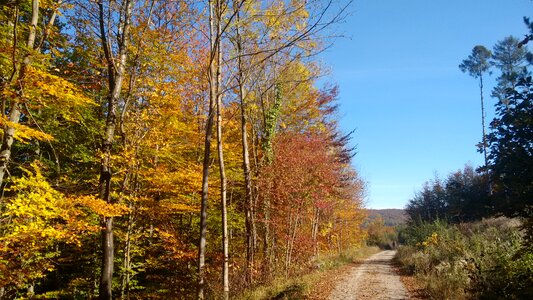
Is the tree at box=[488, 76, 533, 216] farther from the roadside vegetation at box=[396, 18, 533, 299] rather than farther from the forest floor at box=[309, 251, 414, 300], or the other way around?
the forest floor at box=[309, 251, 414, 300]

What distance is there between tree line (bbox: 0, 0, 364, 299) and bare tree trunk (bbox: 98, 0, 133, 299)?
0.12ft

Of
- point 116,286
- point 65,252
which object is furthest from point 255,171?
point 65,252

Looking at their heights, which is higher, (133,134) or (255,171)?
(133,134)

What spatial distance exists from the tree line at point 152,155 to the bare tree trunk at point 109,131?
0.04m

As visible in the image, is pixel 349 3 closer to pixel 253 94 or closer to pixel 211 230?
pixel 253 94

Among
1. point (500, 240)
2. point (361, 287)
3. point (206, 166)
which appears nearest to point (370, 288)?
point (361, 287)

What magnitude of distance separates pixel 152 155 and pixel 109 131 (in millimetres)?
3362

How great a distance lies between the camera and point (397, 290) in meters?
11.4

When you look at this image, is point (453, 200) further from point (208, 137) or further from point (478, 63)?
point (208, 137)

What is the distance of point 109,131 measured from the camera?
9.52 metres

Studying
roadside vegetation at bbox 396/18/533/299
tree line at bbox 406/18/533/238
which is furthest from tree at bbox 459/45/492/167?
roadside vegetation at bbox 396/18/533/299

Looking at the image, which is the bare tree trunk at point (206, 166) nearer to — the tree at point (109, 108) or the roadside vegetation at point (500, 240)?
the tree at point (109, 108)

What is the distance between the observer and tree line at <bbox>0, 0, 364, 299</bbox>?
868 centimetres

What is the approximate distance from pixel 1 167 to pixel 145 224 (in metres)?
7.36
